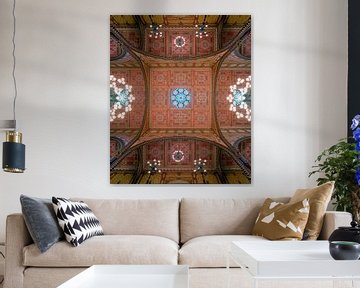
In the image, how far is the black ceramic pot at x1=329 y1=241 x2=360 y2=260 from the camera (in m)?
2.80

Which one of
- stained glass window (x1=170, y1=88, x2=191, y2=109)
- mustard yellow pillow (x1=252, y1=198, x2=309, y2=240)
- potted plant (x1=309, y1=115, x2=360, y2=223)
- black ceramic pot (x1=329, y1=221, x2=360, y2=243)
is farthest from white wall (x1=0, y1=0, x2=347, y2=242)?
black ceramic pot (x1=329, y1=221, x2=360, y2=243)

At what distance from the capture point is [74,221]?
3.94m

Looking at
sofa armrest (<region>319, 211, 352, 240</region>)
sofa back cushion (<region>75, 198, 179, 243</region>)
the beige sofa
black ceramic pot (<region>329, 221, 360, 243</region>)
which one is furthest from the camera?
sofa back cushion (<region>75, 198, 179, 243</region>)

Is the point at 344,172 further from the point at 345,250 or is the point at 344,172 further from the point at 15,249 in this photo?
the point at 15,249

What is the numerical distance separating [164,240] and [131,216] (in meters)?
0.48

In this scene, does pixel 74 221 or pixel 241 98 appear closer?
pixel 74 221

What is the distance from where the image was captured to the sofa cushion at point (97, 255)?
3.82m

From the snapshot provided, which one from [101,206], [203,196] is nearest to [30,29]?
[101,206]

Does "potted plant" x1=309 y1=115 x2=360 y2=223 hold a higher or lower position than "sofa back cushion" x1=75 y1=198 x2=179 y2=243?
higher

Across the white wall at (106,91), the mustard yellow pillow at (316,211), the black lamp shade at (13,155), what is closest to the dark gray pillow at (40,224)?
the black lamp shade at (13,155)

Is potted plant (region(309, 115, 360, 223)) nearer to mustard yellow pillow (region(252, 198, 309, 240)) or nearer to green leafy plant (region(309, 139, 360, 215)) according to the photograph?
green leafy plant (region(309, 139, 360, 215))

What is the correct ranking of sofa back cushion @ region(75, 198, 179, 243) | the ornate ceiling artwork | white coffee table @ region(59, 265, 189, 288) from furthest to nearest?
the ornate ceiling artwork → sofa back cushion @ region(75, 198, 179, 243) → white coffee table @ region(59, 265, 189, 288)

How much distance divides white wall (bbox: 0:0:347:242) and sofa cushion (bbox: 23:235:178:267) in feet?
4.24

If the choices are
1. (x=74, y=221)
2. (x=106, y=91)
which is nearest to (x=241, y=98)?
(x=106, y=91)
